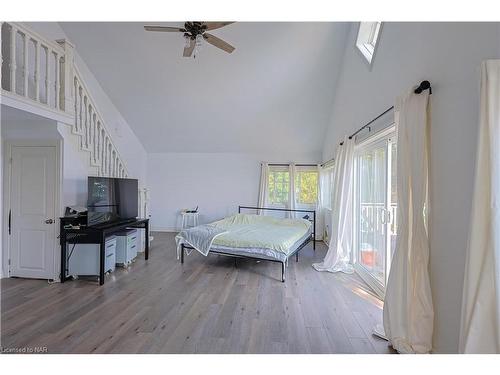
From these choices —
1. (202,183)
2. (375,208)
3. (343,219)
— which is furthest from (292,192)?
(375,208)

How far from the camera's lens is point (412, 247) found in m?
2.13

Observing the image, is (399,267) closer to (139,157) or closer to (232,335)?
(232,335)

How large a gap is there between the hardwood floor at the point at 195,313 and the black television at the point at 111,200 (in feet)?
2.97

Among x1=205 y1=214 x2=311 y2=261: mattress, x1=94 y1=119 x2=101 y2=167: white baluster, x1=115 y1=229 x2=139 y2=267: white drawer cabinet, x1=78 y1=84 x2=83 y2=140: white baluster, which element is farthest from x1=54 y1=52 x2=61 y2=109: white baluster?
x1=205 y1=214 x2=311 y2=261: mattress

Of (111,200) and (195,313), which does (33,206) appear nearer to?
(111,200)

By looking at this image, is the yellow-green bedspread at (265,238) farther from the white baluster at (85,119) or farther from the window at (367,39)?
the window at (367,39)

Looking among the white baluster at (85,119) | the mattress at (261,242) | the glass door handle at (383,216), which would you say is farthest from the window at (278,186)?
the white baluster at (85,119)

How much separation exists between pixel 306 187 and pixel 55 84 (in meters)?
5.93

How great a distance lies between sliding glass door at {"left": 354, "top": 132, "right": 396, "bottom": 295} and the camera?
3.35 metres

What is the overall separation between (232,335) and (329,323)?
99 centimetres

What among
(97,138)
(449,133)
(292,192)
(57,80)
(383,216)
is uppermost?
(57,80)

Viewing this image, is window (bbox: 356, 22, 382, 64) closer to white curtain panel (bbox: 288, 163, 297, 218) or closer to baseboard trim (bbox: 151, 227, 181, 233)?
white curtain panel (bbox: 288, 163, 297, 218)

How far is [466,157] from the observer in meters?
1.73
